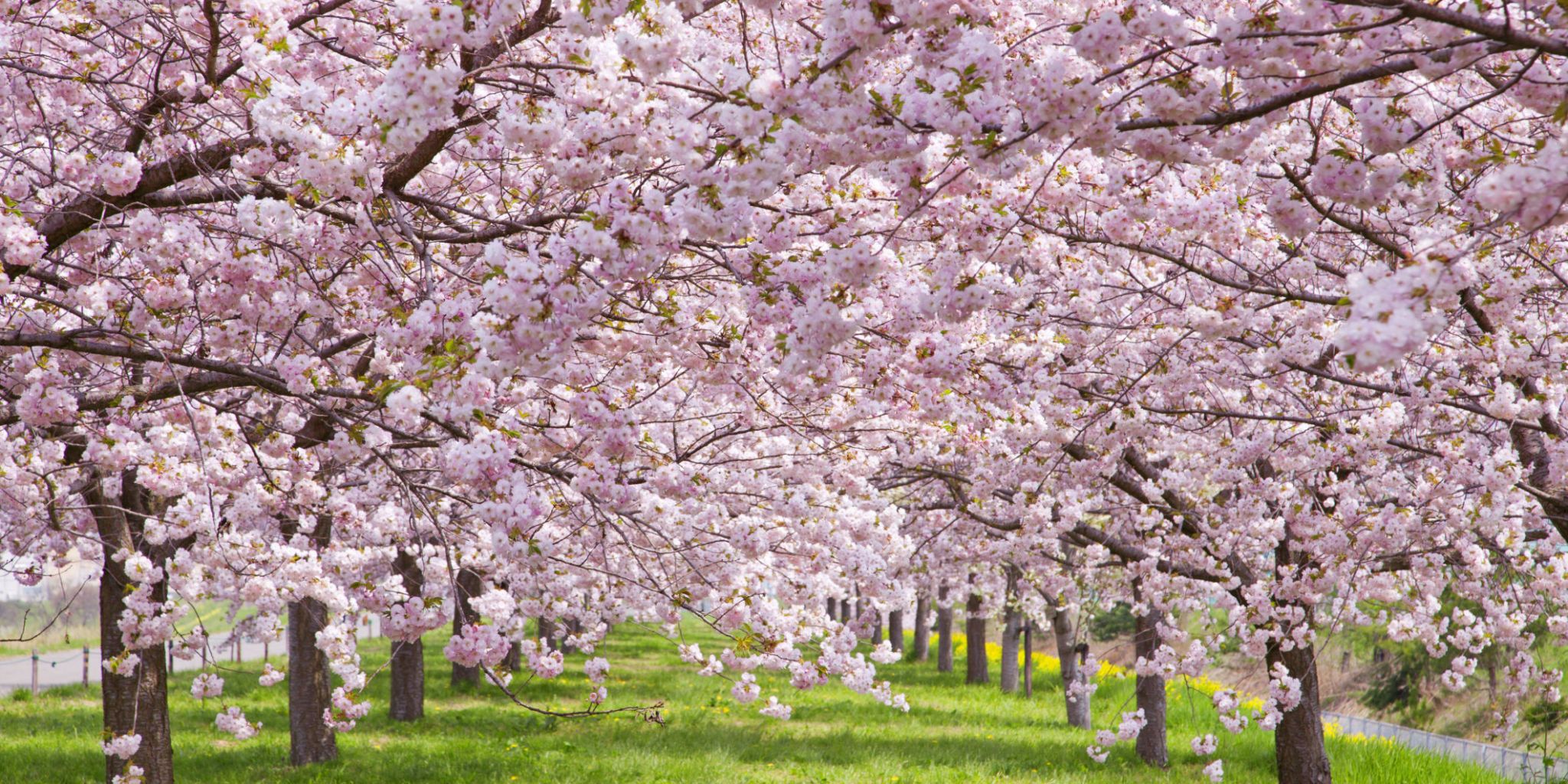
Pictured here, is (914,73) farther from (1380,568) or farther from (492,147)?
(1380,568)


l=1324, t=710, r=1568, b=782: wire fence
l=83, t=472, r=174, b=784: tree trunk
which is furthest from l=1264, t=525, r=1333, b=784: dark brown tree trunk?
l=83, t=472, r=174, b=784: tree trunk

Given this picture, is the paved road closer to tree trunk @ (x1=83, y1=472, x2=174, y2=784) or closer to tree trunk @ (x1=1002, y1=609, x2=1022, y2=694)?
tree trunk @ (x1=83, y1=472, x2=174, y2=784)

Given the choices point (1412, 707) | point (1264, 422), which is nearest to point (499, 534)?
point (1264, 422)

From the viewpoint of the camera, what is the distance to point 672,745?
14234 mm

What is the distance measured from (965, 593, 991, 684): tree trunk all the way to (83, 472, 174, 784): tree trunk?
19.0m

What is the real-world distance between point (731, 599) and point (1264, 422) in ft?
14.4

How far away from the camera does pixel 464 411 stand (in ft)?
10.7

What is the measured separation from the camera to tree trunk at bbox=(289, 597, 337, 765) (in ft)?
37.9

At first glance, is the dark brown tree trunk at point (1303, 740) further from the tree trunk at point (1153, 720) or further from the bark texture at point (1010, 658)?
the bark texture at point (1010, 658)

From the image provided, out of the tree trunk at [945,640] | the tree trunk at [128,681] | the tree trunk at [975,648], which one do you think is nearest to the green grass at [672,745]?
the tree trunk at [128,681]

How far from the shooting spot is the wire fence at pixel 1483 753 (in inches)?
509

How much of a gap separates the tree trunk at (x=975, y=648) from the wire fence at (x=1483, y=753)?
7.45m

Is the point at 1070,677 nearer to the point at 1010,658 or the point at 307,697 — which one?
the point at 1010,658

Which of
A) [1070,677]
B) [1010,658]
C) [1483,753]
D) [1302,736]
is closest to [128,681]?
[1302,736]
